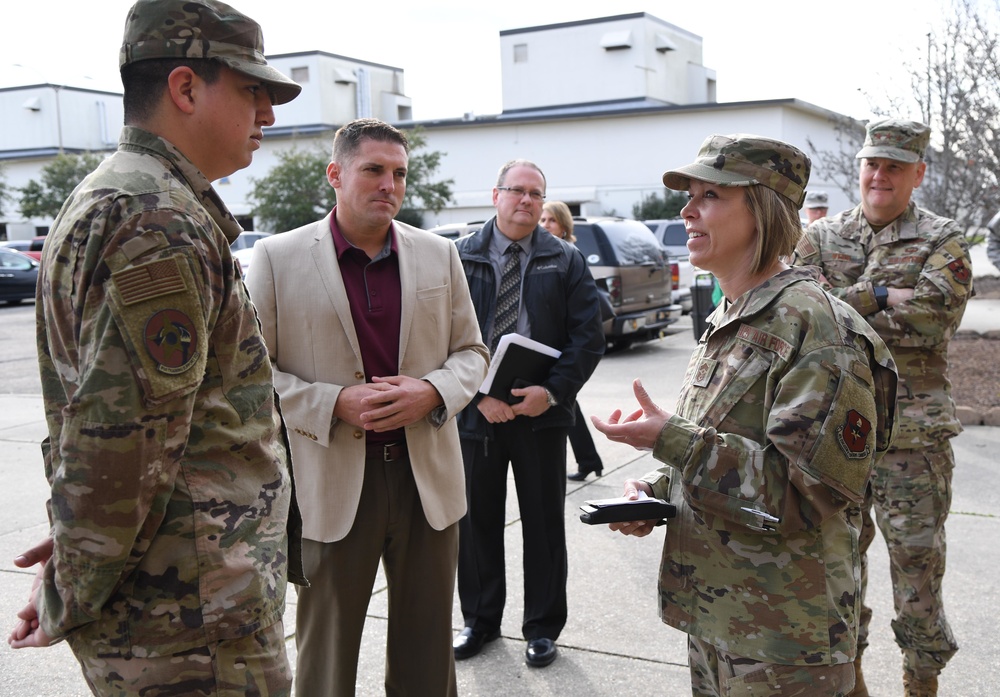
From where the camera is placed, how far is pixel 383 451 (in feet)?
11.0

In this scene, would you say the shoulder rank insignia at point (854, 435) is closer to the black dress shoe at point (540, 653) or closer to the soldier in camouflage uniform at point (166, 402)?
the soldier in camouflage uniform at point (166, 402)

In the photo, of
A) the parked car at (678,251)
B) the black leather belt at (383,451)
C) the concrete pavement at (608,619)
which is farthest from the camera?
the parked car at (678,251)

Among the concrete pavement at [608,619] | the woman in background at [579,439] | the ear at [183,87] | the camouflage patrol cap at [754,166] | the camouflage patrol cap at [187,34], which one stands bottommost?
the concrete pavement at [608,619]

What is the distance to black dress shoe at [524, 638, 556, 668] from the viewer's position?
4141 millimetres

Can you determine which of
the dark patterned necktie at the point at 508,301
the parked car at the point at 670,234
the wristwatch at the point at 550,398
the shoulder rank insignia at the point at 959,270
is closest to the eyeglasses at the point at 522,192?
the dark patterned necktie at the point at 508,301

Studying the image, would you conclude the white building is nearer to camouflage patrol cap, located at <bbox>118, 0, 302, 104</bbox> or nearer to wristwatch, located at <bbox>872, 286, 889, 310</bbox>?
wristwatch, located at <bbox>872, 286, 889, 310</bbox>

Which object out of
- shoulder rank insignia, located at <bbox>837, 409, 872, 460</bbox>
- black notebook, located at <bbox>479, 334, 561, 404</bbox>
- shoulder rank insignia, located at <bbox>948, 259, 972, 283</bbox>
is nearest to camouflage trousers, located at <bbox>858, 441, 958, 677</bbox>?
shoulder rank insignia, located at <bbox>948, 259, 972, 283</bbox>

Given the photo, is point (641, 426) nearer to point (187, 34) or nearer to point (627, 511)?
point (627, 511)

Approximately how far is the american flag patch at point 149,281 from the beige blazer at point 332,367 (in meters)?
1.43

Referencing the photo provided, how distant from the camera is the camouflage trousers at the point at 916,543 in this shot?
3.69 meters

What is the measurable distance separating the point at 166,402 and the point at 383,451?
1.57 m

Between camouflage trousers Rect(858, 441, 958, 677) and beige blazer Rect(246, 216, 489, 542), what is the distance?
1.70m

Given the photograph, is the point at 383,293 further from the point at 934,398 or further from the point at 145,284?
the point at 934,398

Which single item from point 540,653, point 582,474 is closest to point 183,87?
Result: point 540,653
